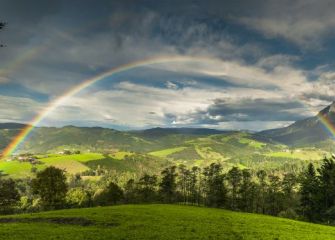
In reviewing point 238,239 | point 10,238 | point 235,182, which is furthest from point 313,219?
point 10,238

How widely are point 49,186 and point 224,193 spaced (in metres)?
75.3

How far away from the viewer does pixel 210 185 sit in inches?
5679

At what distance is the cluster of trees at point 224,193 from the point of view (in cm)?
10538

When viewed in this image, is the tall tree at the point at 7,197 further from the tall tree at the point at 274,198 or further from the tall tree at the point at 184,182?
the tall tree at the point at 274,198

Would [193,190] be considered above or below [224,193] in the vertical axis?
below

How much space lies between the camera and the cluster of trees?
105 m

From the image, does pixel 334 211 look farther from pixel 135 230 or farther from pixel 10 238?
pixel 10 238

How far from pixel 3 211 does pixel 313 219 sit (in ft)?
408

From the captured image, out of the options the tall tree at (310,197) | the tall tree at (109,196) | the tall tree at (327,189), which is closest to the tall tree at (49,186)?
the tall tree at (109,196)

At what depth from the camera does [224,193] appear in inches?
5300

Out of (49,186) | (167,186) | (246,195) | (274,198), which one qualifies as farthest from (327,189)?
(49,186)

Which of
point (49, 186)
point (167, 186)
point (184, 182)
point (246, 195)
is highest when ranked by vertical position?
point (49, 186)

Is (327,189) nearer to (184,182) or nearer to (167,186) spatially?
(167,186)

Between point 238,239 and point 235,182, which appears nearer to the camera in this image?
point 238,239
